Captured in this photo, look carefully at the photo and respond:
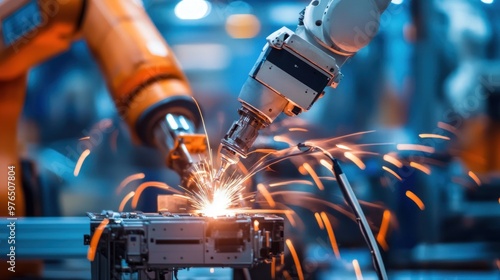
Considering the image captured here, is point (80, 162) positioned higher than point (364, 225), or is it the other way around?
point (80, 162)

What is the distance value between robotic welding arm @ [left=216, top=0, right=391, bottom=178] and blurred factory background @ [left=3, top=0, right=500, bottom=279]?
3.53 m

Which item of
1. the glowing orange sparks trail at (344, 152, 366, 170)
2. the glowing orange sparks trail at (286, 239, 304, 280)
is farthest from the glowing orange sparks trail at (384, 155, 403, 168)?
the glowing orange sparks trail at (286, 239, 304, 280)

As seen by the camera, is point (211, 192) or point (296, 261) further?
point (296, 261)

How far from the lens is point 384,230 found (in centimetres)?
787

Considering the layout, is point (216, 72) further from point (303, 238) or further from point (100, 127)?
point (303, 238)

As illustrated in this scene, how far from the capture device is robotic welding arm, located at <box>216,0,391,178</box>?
124 inches

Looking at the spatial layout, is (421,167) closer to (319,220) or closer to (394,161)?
(394,161)

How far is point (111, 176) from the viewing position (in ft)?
23.3

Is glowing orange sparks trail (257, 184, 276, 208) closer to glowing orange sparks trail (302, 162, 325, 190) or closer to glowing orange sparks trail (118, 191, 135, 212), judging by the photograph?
glowing orange sparks trail (302, 162, 325, 190)

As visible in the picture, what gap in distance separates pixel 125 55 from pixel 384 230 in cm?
463

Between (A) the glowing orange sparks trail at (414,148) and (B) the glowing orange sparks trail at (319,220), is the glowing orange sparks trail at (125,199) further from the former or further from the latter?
(A) the glowing orange sparks trail at (414,148)

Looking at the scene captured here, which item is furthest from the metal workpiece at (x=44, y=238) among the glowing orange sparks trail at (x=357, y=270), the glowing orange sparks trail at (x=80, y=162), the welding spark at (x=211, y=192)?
the glowing orange sparks trail at (x=357, y=270)

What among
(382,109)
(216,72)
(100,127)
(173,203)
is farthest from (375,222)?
(173,203)

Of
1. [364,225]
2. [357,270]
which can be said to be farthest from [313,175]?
[364,225]
